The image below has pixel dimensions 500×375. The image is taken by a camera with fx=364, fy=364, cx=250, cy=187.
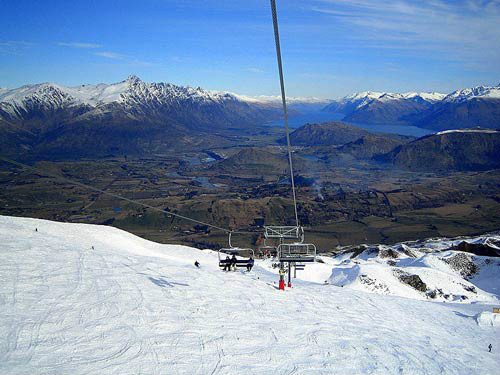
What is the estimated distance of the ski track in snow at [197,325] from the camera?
11.4 meters

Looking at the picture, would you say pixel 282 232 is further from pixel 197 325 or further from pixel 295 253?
pixel 197 325

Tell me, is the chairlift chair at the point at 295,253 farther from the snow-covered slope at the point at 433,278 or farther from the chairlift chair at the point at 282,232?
the snow-covered slope at the point at 433,278

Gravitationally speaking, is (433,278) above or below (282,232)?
below

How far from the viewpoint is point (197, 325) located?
569 inches

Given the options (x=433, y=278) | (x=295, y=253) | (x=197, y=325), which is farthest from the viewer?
(x=433, y=278)

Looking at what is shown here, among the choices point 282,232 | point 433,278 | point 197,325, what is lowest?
point 433,278

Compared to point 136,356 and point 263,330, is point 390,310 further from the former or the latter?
point 136,356

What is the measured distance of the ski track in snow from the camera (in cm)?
1145

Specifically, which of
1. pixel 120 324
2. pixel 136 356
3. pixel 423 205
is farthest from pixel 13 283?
pixel 423 205

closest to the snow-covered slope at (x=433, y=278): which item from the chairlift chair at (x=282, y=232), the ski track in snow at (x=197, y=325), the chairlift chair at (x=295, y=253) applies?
the ski track in snow at (x=197, y=325)

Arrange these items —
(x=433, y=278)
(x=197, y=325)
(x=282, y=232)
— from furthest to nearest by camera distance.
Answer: (x=433, y=278) < (x=282, y=232) < (x=197, y=325)

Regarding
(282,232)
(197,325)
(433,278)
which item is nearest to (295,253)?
(282,232)

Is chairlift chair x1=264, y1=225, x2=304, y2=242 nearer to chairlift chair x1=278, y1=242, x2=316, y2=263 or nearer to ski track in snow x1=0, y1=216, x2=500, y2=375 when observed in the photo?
chairlift chair x1=278, y1=242, x2=316, y2=263

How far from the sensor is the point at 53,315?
45.4 ft
